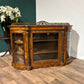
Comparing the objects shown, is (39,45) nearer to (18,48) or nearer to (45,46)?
(45,46)

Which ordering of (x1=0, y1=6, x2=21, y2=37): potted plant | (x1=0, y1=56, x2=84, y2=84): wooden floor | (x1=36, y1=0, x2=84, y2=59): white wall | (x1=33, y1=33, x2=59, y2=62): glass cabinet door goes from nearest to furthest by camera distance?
(x1=0, y1=56, x2=84, y2=84): wooden floor < (x1=33, y1=33, x2=59, y2=62): glass cabinet door < (x1=0, y1=6, x2=21, y2=37): potted plant < (x1=36, y1=0, x2=84, y2=59): white wall

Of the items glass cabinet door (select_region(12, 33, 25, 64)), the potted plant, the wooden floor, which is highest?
the potted plant

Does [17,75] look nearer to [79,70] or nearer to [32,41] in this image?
[32,41]

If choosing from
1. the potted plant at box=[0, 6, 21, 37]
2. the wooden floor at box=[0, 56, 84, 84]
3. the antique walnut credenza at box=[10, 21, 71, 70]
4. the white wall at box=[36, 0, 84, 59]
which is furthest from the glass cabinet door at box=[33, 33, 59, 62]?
the potted plant at box=[0, 6, 21, 37]

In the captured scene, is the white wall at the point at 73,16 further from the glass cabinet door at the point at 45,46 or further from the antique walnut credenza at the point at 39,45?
the glass cabinet door at the point at 45,46

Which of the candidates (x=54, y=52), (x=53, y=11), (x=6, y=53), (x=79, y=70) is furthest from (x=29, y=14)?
(x=79, y=70)

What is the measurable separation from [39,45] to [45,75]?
622mm

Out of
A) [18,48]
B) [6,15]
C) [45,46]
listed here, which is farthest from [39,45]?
[6,15]

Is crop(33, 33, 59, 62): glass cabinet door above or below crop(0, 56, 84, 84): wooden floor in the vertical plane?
above

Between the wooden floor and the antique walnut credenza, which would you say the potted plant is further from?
the wooden floor

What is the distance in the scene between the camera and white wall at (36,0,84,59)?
2.44 meters

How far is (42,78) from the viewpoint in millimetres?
1724

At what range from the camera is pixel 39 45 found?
2080 mm

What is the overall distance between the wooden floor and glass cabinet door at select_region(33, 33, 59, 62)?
0.25 m
